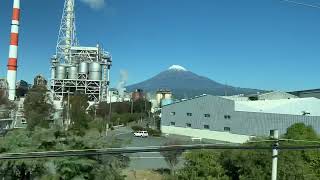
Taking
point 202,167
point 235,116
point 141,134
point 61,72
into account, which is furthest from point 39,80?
point 202,167

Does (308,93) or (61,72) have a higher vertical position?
(61,72)

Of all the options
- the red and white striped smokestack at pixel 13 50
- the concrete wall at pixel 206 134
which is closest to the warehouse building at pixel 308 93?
the concrete wall at pixel 206 134

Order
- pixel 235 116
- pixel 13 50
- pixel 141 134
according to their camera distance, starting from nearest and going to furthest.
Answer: pixel 235 116
pixel 141 134
pixel 13 50

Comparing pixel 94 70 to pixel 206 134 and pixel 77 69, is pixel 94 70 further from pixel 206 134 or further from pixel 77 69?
A: pixel 206 134

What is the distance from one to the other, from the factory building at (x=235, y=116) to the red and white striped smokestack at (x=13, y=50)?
42.2ft

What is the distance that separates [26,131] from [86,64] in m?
38.4

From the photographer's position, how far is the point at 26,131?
6.50 metres

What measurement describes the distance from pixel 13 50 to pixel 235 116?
18486 mm

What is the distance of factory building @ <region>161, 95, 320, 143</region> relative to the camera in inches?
1170

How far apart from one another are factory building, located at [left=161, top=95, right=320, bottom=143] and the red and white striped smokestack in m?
12.9

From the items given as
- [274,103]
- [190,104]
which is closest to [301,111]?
[274,103]

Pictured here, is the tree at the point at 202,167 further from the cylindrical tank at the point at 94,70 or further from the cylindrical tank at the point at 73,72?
the cylindrical tank at the point at 73,72

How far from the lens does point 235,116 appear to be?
1292 inches

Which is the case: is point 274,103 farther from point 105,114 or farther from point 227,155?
point 227,155
